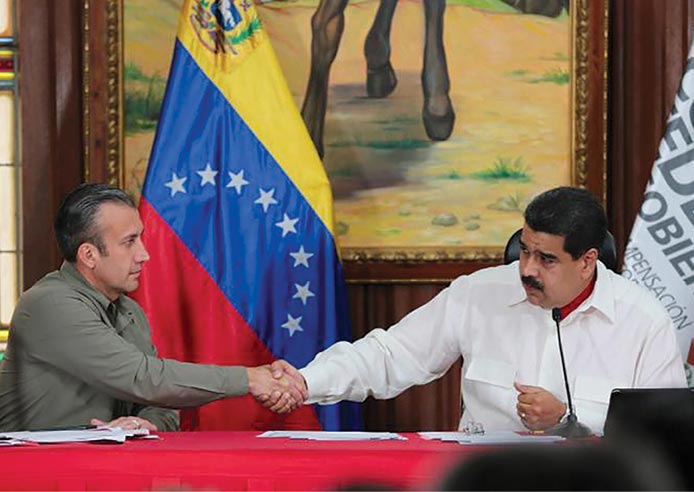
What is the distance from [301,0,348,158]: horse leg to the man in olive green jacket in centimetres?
130

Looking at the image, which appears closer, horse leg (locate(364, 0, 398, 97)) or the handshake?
the handshake

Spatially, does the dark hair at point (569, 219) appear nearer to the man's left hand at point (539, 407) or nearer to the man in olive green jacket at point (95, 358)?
the man's left hand at point (539, 407)

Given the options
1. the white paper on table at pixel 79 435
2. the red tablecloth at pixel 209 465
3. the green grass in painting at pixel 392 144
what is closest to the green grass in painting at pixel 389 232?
the green grass in painting at pixel 392 144

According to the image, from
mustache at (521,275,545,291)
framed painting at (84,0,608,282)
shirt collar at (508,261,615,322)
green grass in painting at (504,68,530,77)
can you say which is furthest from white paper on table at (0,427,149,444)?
green grass in painting at (504,68,530,77)

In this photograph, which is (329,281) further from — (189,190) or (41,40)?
(41,40)

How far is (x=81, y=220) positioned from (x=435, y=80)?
1.69 meters

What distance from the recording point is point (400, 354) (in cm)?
314

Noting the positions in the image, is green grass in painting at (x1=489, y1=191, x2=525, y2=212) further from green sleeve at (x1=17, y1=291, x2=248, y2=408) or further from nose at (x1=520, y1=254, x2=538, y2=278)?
green sleeve at (x1=17, y1=291, x2=248, y2=408)

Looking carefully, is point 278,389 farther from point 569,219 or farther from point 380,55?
point 380,55

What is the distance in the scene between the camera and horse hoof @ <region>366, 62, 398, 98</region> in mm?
4234

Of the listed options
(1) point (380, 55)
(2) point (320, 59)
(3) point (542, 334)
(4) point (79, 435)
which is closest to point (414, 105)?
(1) point (380, 55)

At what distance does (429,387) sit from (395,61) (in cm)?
120

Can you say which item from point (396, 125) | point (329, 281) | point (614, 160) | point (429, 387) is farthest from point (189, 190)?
point (614, 160)

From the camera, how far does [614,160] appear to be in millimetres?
4234
